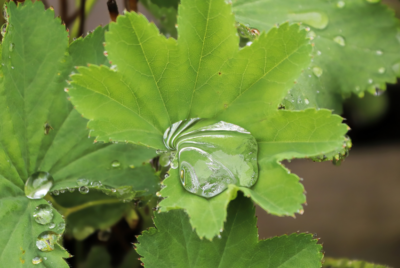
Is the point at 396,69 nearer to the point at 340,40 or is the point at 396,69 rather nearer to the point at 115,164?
the point at 340,40

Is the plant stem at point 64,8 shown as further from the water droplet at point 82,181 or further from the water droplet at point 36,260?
the water droplet at point 36,260

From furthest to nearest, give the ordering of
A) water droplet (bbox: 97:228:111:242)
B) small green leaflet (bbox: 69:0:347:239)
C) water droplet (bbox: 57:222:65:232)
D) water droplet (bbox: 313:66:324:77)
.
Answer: water droplet (bbox: 97:228:111:242), water droplet (bbox: 313:66:324:77), water droplet (bbox: 57:222:65:232), small green leaflet (bbox: 69:0:347:239)

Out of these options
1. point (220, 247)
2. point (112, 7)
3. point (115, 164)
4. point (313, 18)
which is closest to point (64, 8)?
point (112, 7)

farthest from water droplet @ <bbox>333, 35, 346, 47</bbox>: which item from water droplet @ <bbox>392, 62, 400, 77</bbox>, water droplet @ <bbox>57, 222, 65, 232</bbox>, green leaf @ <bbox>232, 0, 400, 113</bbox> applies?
water droplet @ <bbox>57, 222, 65, 232</bbox>

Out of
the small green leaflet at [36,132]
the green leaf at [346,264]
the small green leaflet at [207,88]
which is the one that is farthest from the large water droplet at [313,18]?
the green leaf at [346,264]

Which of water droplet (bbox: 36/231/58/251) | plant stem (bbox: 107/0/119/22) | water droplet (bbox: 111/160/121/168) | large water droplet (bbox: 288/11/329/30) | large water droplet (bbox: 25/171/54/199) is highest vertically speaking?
plant stem (bbox: 107/0/119/22)

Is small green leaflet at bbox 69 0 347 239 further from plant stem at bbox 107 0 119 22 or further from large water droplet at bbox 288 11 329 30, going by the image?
large water droplet at bbox 288 11 329 30

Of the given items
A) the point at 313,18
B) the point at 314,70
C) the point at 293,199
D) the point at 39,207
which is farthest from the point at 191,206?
the point at 313,18
